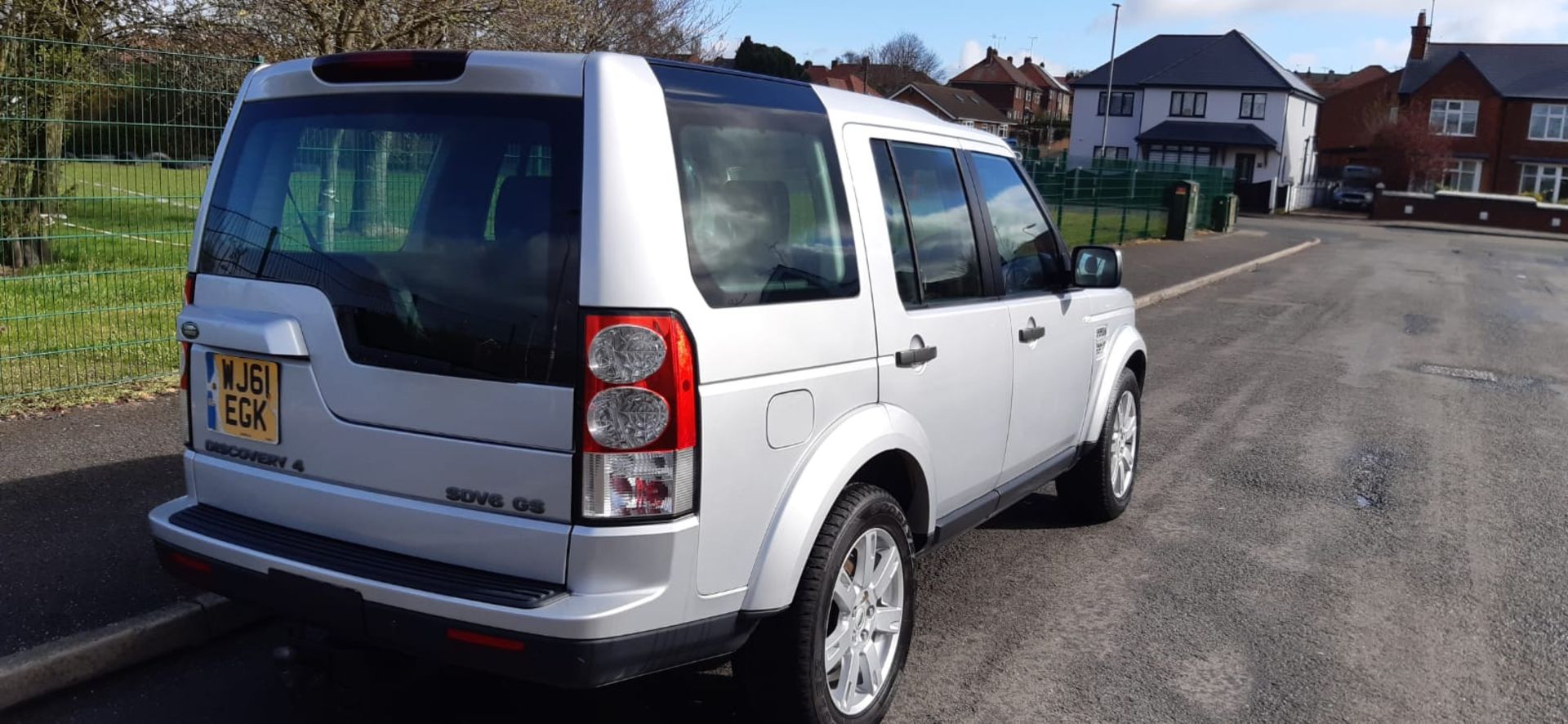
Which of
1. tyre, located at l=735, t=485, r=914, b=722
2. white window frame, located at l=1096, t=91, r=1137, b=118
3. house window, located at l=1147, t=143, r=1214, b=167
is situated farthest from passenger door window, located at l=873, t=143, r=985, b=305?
white window frame, located at l=1096, t=91, r=1137, b=118

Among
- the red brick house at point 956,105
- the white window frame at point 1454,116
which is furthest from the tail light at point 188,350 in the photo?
the red brick house at point 956,105

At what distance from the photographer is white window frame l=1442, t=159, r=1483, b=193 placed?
6544cm

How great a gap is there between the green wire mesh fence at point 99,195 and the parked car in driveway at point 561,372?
13.1 feet

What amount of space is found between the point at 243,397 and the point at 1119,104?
72377 millimetres

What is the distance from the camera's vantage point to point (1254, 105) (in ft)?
216

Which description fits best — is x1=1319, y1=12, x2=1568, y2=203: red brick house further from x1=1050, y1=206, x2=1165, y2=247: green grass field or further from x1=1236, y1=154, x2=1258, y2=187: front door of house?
x1=1050, y1=206, x2=1165, y2=247: green grass field

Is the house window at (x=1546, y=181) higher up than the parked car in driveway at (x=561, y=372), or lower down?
higher up

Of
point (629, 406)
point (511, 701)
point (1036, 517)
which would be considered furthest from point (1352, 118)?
point (629, 406)

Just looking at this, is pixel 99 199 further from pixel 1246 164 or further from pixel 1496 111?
pixel 1496 111

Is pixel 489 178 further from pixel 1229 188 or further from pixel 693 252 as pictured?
pixel 1229 188

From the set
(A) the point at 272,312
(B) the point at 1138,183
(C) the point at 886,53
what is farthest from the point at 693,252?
(C) the point at 886,53

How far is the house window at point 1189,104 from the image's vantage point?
67.9m

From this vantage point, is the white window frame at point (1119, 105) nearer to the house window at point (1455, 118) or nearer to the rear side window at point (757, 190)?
the house window at point (1455, 118)

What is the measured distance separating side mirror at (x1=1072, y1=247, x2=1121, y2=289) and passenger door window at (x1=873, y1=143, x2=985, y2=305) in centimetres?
95
